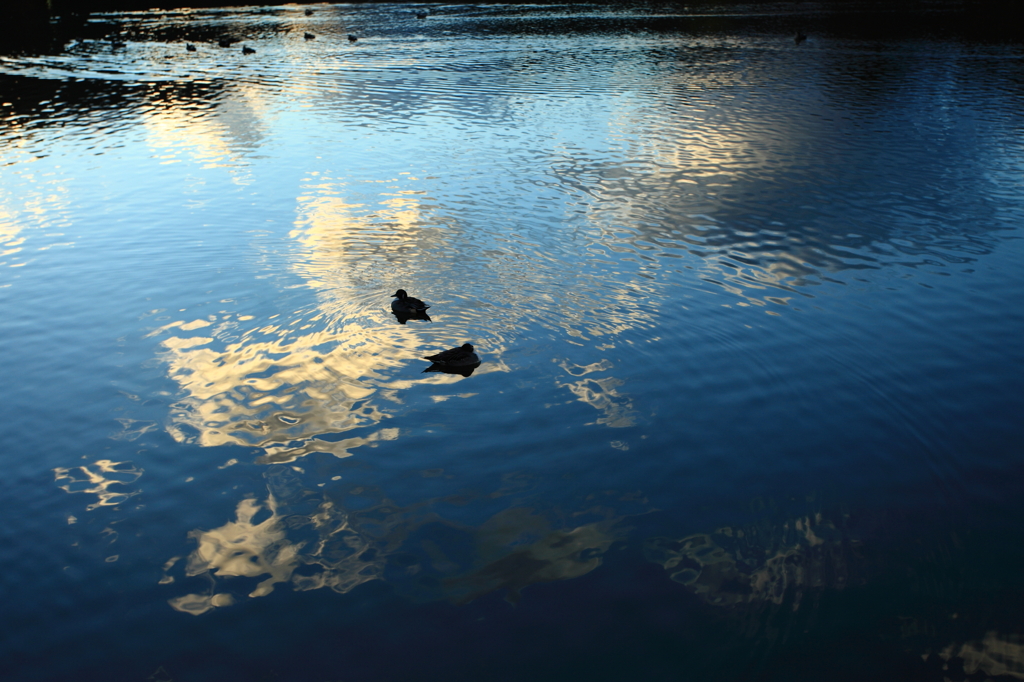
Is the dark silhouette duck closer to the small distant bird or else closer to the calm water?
the small distant bird

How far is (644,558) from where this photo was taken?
9.32 metres

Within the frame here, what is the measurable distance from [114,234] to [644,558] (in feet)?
61.9

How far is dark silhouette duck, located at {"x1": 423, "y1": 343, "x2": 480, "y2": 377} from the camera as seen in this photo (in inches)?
511

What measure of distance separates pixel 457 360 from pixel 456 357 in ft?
0.19

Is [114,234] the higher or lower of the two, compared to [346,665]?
higher

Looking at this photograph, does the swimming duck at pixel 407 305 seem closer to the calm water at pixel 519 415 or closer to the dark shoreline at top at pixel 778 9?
the calm water at pixel 519 415

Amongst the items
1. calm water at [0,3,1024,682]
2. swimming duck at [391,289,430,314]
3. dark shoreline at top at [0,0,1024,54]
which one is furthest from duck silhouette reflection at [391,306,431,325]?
dark shoreline at top at [0,0,1024,54]

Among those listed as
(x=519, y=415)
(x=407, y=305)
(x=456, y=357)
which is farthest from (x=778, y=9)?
(x=519, y=415)

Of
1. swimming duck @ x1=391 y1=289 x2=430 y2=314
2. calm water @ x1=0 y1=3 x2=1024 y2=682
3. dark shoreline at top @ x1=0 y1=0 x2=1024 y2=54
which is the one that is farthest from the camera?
dark shoreline at top @ x1=0 y1=0 x2=1024 y2=54

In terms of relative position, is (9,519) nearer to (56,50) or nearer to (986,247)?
(986,247)

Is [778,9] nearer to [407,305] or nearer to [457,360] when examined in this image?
[407,305]

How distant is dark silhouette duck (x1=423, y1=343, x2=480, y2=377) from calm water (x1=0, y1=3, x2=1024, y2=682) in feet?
0.83

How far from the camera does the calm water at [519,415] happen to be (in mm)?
8328

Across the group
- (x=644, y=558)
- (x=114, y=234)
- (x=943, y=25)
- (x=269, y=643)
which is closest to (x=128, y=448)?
(x=269, y=643)
